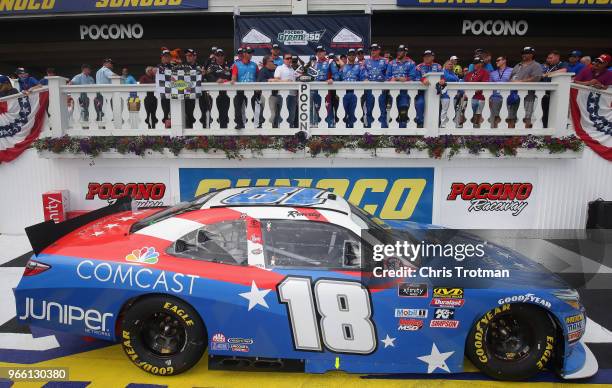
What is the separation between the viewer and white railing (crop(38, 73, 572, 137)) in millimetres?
7395

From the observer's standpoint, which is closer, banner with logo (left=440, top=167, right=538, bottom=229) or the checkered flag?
the checkered flag

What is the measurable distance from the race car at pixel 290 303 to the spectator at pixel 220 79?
4.31 metres

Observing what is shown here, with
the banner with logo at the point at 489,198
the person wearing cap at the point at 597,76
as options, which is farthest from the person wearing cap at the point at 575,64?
the banner with logo at the point at 489,198

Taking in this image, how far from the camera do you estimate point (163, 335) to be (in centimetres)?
364

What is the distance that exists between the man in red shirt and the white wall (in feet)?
2.95

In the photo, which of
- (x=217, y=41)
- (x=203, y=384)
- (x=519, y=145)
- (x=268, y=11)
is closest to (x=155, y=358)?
(x=203, y=384)

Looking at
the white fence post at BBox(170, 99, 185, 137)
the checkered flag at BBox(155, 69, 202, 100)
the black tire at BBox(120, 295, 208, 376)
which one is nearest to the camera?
the black tire at BBox(120, 295, 208, 376)

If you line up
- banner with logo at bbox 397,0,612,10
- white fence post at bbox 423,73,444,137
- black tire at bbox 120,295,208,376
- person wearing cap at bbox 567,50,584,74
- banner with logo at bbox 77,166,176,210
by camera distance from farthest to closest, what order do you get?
banner with logo at bbox 397,0,612,10, person wearing cap at bbox 567,50,584,74, banner with logo at bbox 77,166,176,210, white fence post at bbox 423,73,444,137, black tire at bbox 120,295,208,376

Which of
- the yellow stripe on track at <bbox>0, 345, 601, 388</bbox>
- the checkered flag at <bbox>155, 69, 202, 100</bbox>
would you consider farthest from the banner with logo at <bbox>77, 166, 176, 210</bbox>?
the yellow stripe on track at <bbox>0, 345, 601, 388</bbox>

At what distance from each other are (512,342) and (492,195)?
14.7 feet

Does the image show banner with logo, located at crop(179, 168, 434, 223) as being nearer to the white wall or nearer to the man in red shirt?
the white wall

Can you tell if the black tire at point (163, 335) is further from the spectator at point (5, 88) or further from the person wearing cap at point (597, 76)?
the person wearing cap at point (597, 76)

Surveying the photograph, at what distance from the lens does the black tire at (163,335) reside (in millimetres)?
3498

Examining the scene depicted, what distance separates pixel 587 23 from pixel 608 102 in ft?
24.9
